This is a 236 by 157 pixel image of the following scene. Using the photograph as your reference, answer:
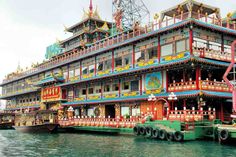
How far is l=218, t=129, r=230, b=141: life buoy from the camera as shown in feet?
70.9

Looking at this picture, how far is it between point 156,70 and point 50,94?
22238 millimetres

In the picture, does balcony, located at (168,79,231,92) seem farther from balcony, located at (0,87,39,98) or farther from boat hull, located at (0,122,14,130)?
→ balcony, located at (0,87,39,98)

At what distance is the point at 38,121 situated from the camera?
39.6 meters

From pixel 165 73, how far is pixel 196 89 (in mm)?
4592

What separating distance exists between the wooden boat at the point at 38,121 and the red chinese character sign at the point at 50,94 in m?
5.80

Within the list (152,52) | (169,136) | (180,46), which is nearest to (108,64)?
(152,52)

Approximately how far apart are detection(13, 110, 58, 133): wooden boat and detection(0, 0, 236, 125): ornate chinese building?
165 inches

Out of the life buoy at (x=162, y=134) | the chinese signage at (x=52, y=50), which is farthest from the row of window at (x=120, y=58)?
the life buoy at (x=162, y=134)

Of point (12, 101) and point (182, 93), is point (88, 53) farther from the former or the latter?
point (12, 101)

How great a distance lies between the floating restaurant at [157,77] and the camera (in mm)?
26156

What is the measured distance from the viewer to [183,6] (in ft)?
101

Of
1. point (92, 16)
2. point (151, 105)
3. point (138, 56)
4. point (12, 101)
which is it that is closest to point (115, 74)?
point (138, 56)

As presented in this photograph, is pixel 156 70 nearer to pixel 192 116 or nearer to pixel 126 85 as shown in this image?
pixel 126 85

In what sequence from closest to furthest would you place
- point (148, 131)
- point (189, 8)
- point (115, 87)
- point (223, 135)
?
1. point (223, 135)
2. point (148, 131)
3. point (189, 8)
4. point (115, 87)
